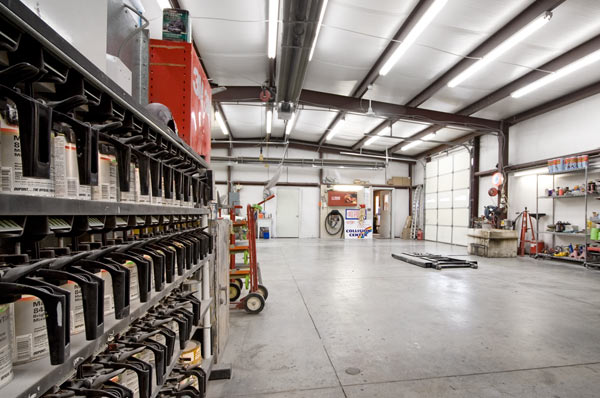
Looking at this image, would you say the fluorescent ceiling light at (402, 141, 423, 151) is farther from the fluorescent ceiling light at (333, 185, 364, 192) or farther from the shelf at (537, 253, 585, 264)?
the shelf at (537, 253, 585, 264)

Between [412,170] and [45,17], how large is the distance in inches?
535

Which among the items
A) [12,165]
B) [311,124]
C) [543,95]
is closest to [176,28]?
[12,165]

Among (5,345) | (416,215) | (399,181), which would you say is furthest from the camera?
(399,181)

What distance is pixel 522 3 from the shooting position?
A: 4051 millimetres

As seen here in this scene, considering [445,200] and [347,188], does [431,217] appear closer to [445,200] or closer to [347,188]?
[445,200]

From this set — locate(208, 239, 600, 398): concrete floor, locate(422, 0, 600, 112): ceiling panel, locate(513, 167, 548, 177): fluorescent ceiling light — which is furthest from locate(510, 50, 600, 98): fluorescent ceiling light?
locate(208, 239, 600, 398): concrete floor

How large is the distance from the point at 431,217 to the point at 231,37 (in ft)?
31.7

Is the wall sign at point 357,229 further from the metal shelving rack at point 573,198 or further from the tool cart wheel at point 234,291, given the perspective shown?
the tool cart wheel at point 234,291

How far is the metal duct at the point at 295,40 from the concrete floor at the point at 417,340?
11.5 ft

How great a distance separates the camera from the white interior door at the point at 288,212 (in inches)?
472

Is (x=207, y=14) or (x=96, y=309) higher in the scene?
(x=207, y=14)

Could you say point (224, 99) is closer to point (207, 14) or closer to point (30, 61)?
point (207, 14)

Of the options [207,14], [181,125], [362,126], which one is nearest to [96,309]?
[181,125]

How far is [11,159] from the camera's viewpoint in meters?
0.50
